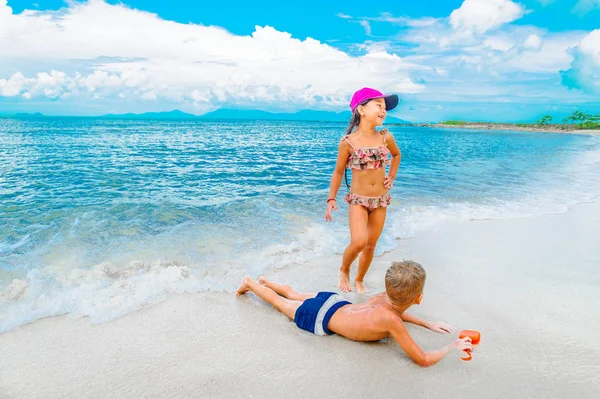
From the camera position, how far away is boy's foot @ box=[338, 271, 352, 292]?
4270 millimetres

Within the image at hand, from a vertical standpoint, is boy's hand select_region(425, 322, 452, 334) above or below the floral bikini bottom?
below

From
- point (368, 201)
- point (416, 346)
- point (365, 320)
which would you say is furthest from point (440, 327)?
point (368, 201)

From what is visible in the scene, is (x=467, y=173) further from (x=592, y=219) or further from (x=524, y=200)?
(x=592, y=219)

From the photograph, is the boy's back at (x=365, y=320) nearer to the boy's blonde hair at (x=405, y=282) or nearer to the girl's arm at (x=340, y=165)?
the boy's blonde hair at (x=405, y=282)

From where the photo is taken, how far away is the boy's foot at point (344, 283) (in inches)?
168

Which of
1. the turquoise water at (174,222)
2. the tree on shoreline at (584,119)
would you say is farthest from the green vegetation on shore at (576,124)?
the turquoise water at (174,222)

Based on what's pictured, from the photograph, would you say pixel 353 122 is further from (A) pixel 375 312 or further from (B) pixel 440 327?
(B) pixel 440 327

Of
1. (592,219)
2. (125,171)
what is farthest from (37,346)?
(125,171)

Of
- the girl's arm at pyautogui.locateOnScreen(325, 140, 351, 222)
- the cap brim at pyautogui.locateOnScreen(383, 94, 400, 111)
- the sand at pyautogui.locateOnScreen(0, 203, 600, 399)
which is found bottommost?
the sand at pyautogui.locateOnScreen(0, 203, 600, 399)

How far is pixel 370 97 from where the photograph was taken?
397cm

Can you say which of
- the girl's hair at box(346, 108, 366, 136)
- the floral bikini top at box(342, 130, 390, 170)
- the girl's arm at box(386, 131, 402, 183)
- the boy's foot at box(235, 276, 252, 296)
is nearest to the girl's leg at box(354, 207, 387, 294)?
the girl's arm at box(386, 131, 402, 183)

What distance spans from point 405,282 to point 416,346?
50 cm

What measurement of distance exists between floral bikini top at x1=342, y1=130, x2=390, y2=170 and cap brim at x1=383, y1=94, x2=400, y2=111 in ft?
1.53

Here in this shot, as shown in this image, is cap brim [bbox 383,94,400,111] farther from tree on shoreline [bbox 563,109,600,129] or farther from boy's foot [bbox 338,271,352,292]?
tree on shoreline [bbox 563,109,600,129]
